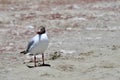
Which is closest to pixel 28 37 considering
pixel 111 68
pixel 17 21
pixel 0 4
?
pixel 17 21

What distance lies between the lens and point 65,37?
15.3 metres

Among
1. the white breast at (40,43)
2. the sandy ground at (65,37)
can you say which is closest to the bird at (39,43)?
the white breast at (40,43)

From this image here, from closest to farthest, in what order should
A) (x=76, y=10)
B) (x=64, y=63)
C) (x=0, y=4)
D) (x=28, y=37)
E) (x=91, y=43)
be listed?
1. (x=64, y=63)
2. (x=91, y=43)
3. (x=28, y=37)
4. (x=76, y=10)
5. (x=0, y=4)

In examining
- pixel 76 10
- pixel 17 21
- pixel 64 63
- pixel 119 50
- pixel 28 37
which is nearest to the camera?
pixel 64 63

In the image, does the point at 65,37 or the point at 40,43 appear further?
the point at 65,37

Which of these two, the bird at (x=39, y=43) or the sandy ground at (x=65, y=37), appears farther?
the bird at (x=39, y=43)

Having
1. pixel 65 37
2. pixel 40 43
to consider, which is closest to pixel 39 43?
pixel 40 43

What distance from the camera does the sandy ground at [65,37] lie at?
10422mm

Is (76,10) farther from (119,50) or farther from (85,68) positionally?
(85,68)

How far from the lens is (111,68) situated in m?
10.5

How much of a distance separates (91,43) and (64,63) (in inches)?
116

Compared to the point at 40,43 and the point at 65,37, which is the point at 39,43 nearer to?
the point at 40,43

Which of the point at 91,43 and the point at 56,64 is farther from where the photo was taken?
the point at 91,43

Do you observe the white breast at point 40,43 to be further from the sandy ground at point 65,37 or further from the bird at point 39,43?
the sandy ground at point 65,37
